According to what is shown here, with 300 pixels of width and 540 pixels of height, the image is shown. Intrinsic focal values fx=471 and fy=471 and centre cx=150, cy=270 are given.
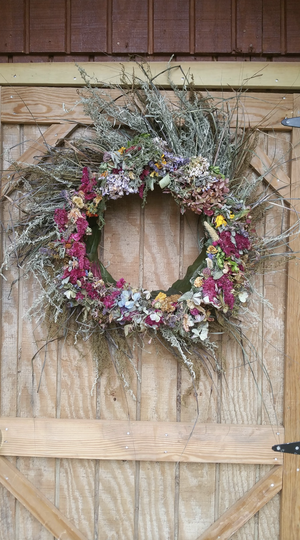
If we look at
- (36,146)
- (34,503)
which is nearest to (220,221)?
(36,146)

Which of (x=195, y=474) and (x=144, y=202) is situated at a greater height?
(x=144, y=202)

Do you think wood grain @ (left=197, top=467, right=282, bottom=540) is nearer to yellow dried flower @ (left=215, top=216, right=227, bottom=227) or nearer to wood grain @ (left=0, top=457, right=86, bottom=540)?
wood grain @ (left=0, top=457, right=86, bottom=540)

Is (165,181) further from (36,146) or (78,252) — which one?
(36,146)

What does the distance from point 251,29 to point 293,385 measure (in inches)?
60.5

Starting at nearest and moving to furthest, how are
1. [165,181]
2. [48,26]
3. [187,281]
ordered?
[165,181] → [187,281] → [48,26]

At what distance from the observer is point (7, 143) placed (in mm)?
2080

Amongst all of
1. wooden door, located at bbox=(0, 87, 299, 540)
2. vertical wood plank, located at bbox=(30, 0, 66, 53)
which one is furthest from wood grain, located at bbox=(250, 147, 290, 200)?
vertical wood plank, located at bbox=(30, 0, 66, 53)

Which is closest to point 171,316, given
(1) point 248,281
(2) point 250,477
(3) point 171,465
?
(1) point 248,281

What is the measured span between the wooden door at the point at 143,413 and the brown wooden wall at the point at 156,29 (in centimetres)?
21

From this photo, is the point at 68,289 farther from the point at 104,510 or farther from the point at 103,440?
the point at 104,510

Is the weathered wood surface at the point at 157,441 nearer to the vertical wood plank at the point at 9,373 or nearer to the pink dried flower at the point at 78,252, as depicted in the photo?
the vertical wood plank at the point at 9,373

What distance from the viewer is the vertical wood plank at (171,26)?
2.02 metres

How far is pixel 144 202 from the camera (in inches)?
74.8

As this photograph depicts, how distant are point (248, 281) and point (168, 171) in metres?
0.54
